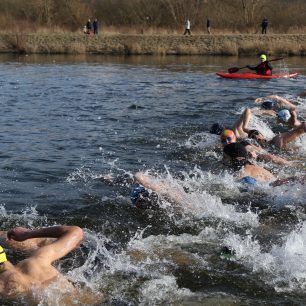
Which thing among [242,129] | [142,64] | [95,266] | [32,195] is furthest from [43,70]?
[95,266]

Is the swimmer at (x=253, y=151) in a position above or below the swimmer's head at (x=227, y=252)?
above

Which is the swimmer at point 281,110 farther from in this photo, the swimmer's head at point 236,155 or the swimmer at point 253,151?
the swimmer's head at point 236,155

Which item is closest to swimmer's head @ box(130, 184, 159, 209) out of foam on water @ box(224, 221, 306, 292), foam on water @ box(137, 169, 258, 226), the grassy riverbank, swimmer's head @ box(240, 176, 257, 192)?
foam on water @ box(137, 169, 258, 226)

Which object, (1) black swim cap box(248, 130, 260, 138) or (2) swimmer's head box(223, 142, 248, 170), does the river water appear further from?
(1) black swim cap box(248, 130, 260, 138)

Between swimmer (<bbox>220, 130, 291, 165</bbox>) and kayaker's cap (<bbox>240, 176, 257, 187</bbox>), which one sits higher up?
swimmer (<bbox>220, 130, 291, 165</bbox>)

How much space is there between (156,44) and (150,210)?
30.6 meters

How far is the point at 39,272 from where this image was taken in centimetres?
476

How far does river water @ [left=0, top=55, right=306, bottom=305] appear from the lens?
210 inches

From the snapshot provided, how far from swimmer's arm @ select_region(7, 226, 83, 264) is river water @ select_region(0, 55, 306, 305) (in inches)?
16.9

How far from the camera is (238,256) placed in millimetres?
5855

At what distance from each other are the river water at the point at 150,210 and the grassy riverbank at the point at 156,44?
19.0m

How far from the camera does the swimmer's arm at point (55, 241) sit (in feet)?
16.1

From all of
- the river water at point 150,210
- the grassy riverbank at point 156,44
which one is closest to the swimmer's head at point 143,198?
the river water at point 150,210

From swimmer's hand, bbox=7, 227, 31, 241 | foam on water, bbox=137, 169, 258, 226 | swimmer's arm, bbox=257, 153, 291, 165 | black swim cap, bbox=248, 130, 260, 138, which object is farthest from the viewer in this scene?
black swim cap, bbox=248, 130, 260, 138
